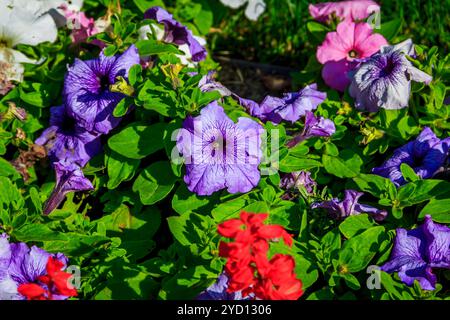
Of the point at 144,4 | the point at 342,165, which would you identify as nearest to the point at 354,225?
the point at 342,165

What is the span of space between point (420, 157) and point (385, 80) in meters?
0.32

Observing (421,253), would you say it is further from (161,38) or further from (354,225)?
(161,38)

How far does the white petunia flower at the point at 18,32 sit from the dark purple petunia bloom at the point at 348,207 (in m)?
1.40

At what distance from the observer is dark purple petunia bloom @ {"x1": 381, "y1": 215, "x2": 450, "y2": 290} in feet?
7.00

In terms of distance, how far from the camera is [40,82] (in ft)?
9.68

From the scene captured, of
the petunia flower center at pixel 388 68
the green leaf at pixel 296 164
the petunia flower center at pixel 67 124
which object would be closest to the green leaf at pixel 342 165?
the green leaf at pixel 296 164

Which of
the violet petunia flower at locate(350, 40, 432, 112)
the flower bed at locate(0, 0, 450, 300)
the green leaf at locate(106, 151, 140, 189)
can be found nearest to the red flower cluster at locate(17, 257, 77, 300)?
the flower bed at locate(0, 0, 450, 300)

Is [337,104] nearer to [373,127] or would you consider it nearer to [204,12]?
[373,127]

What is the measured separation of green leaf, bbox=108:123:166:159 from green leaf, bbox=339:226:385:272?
2.46ft

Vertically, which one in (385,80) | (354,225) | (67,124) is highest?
(385,80)

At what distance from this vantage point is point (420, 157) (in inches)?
99.4

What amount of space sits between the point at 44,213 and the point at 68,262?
25 cm

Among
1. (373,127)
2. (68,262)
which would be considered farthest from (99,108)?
(373,127)

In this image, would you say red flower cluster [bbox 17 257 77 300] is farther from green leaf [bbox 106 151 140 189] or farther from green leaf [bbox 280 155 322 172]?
green leaf [bbox 280 155 322 172]
